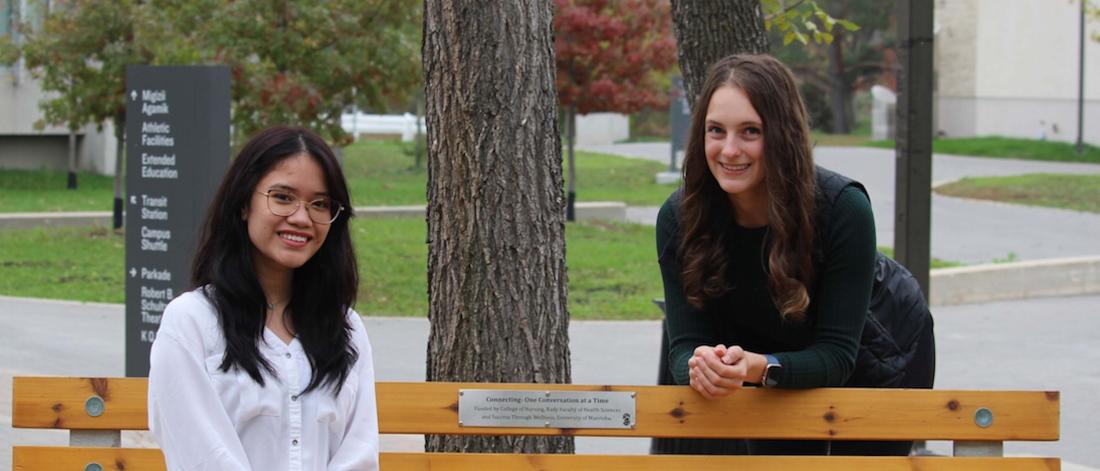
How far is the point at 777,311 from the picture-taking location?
371 centimetres

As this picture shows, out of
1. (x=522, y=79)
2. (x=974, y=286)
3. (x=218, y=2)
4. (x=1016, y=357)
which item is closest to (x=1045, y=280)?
(x=974, y=286)

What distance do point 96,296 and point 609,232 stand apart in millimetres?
7716

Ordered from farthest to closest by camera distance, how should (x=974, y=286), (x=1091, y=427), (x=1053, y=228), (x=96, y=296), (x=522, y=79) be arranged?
(x=1053, y=228) → (x=974, y=286) → (x=96, y=296) → (x=1091, y=427) → (x=522, y=79)

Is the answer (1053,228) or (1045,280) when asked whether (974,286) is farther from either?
(1053,228)

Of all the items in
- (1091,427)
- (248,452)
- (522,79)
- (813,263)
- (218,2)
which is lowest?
(1091,427)

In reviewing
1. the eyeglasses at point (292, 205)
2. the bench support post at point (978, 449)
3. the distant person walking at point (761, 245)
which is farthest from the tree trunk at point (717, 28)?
the eyeglasses at point (292, 205)

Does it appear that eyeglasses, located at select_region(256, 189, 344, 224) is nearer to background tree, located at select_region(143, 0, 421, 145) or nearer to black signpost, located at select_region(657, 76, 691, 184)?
background tree, located at select_region(143, 0, 421, 145)

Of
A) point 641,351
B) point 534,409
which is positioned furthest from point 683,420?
point 641,351

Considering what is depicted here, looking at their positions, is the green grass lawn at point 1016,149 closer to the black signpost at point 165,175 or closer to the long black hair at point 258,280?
the black signpost at point 165,175

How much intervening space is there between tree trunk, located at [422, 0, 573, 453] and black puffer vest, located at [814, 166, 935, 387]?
101 centimetres

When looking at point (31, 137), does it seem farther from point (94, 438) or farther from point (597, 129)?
point (94, 438)

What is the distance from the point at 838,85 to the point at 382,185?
2853 centimetres

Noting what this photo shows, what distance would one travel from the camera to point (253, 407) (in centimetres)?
319

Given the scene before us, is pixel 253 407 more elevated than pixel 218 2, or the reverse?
pixel 218 2
